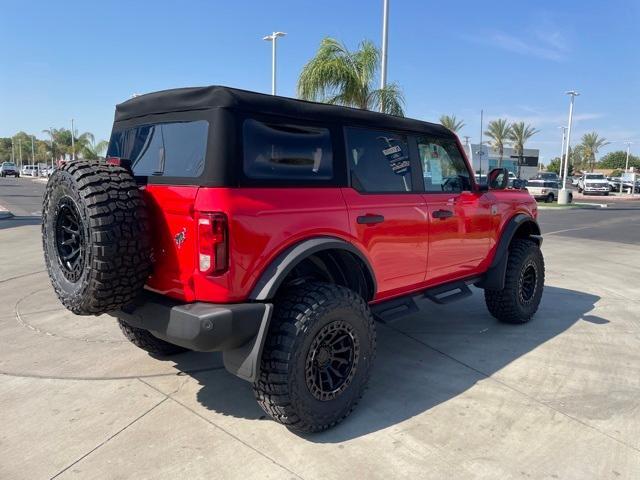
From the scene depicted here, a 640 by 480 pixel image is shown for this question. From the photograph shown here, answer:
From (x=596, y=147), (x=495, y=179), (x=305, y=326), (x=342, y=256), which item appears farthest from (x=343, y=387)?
(x=596, y=147)

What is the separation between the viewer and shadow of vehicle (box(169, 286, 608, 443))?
3.32 meters

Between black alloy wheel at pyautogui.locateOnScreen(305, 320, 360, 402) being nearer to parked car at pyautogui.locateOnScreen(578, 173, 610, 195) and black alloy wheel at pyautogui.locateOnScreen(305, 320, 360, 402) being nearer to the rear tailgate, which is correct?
the rear tailgate

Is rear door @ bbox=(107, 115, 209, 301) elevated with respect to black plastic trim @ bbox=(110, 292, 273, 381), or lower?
elevated

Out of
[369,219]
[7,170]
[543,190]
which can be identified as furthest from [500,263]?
[7,170]

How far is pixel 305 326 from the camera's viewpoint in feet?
9.34

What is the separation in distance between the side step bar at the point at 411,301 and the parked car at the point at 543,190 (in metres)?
26.9

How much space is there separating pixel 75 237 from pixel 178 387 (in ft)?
4.26

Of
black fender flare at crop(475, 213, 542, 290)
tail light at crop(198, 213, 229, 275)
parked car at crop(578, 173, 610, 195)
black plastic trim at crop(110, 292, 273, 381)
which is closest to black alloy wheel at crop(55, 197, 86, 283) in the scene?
black plastic trim at crop(110, 292, 273, 381)

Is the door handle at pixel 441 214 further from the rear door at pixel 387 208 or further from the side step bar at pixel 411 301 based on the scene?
the side step bar at pixel 411 301

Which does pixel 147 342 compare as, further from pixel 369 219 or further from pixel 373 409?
pixel 369 219

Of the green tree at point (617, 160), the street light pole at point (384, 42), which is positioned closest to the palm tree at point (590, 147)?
the green tree at point (617, 160)

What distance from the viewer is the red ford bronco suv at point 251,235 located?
2705 millimetres

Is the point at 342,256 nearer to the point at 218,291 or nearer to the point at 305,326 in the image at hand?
the point at 305,326

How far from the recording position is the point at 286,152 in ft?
10.1
